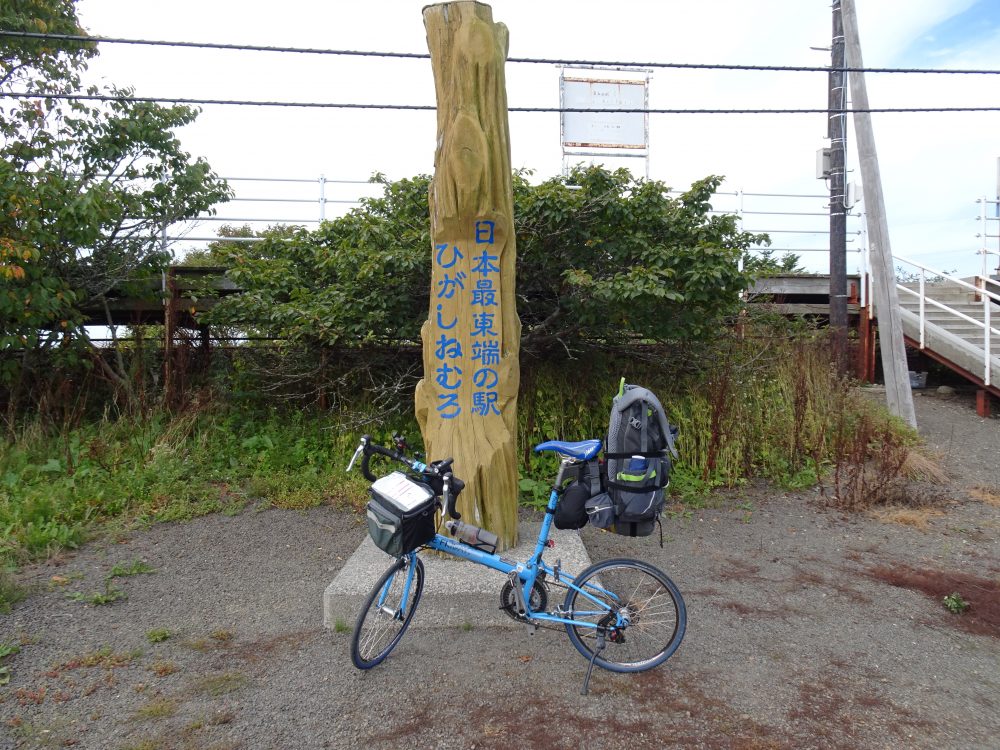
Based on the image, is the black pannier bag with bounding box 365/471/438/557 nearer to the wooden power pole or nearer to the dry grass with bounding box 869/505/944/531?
the dry grass with bounding box 869/505/944/531

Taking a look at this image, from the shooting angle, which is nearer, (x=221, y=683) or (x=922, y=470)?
(x=221, y=683)

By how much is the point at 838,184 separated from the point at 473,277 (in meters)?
7.22

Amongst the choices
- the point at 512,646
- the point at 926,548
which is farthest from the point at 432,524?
the point at 926,548

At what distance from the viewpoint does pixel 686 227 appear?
20.7ft

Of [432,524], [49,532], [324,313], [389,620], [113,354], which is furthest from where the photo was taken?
[113,354]

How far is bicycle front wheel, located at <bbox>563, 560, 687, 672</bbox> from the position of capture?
3.19 m

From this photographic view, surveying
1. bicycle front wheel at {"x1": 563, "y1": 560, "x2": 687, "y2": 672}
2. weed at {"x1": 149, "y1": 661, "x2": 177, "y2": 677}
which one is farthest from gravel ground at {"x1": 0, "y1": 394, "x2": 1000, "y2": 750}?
bicycle front wheel at {"x1": 563, "y1": 560, "x2": 687, "y2": 672}

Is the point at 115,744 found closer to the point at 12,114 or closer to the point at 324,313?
the point at 324,313

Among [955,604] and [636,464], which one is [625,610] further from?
[955,604]

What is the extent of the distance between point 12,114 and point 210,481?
171 inches

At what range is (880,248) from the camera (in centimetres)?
799

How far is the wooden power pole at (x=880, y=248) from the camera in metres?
7.91

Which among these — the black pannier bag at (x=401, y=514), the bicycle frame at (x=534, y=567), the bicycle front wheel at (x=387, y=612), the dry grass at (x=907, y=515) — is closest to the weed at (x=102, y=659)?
the bicycle front wheel at (x=387, y=612)

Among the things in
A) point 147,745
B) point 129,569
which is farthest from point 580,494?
point 129,569
